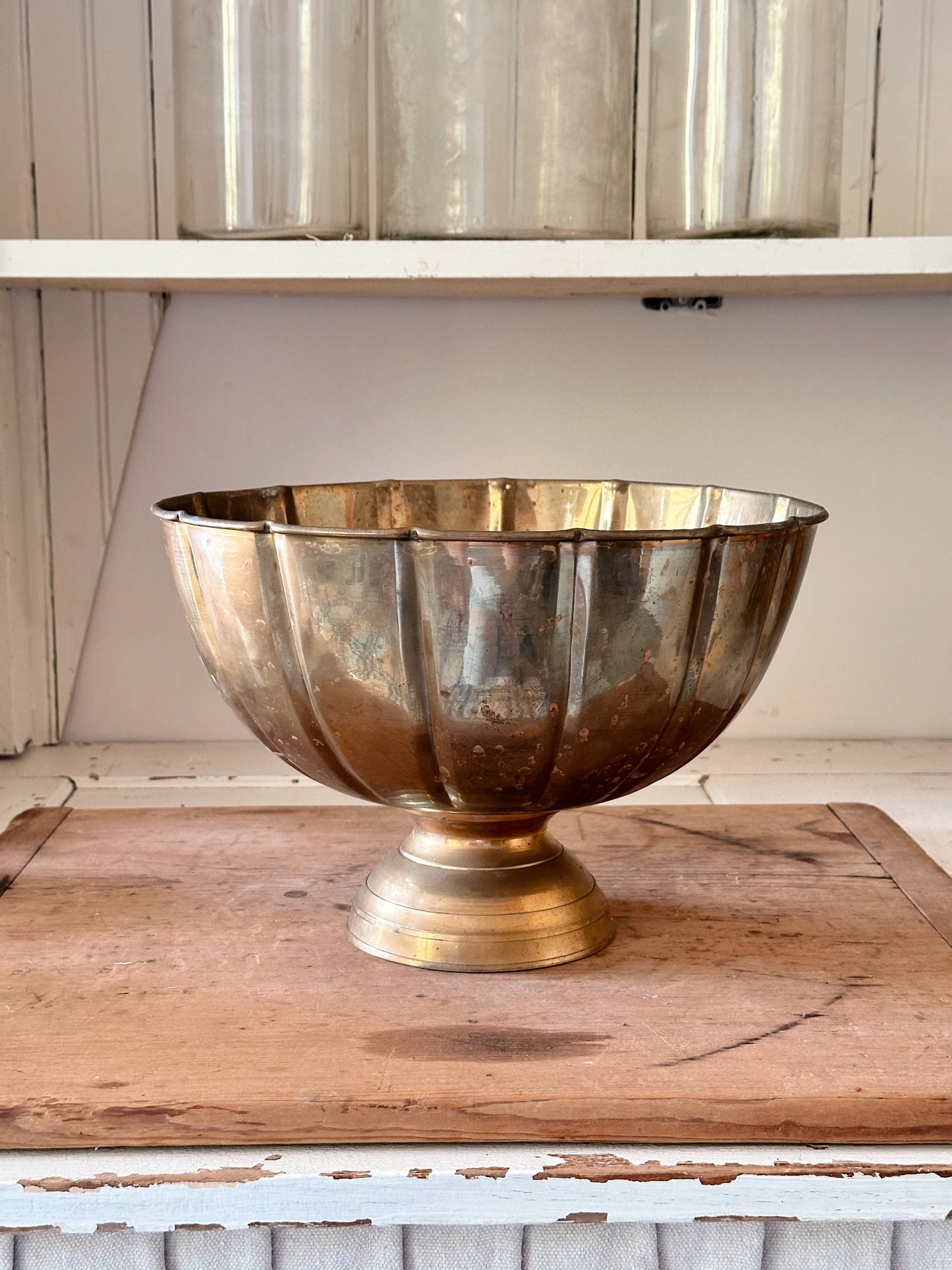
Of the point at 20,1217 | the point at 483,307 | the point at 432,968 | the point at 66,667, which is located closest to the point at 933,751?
the point at 483,307

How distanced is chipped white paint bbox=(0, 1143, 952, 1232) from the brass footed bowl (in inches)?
5.9

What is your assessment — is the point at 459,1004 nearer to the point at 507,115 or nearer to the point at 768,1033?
the point at 768,1033

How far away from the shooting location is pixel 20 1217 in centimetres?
49

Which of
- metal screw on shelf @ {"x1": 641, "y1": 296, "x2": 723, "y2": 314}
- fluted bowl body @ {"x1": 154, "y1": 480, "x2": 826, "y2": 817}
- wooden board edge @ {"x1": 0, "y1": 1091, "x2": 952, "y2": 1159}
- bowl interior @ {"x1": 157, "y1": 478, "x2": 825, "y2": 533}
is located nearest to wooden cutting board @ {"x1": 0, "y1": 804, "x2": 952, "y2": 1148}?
wooden board edge @ {"x1": 0, "y1": 1091, "x2": 952, "y2": 1159}

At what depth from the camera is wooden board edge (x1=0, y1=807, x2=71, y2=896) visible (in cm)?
78

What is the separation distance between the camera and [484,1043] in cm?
57

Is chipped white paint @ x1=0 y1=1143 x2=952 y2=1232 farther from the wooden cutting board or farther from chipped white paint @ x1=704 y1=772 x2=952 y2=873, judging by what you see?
chipped white paint @ x1=704 y1=772 x2=952 y2=873

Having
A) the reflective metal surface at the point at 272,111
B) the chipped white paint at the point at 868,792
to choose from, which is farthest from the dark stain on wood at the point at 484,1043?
the reflective metal surface at the point at 272,111

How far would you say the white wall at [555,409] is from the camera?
111 cm

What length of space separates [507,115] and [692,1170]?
2.24 feet

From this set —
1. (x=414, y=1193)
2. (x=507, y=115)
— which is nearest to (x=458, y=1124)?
(x=414, y=1193)

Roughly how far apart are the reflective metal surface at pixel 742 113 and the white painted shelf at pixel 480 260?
0.07 metres

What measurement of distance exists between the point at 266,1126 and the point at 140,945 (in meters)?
0.19

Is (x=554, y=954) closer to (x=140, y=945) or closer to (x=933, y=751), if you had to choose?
(x=140, y=945)
